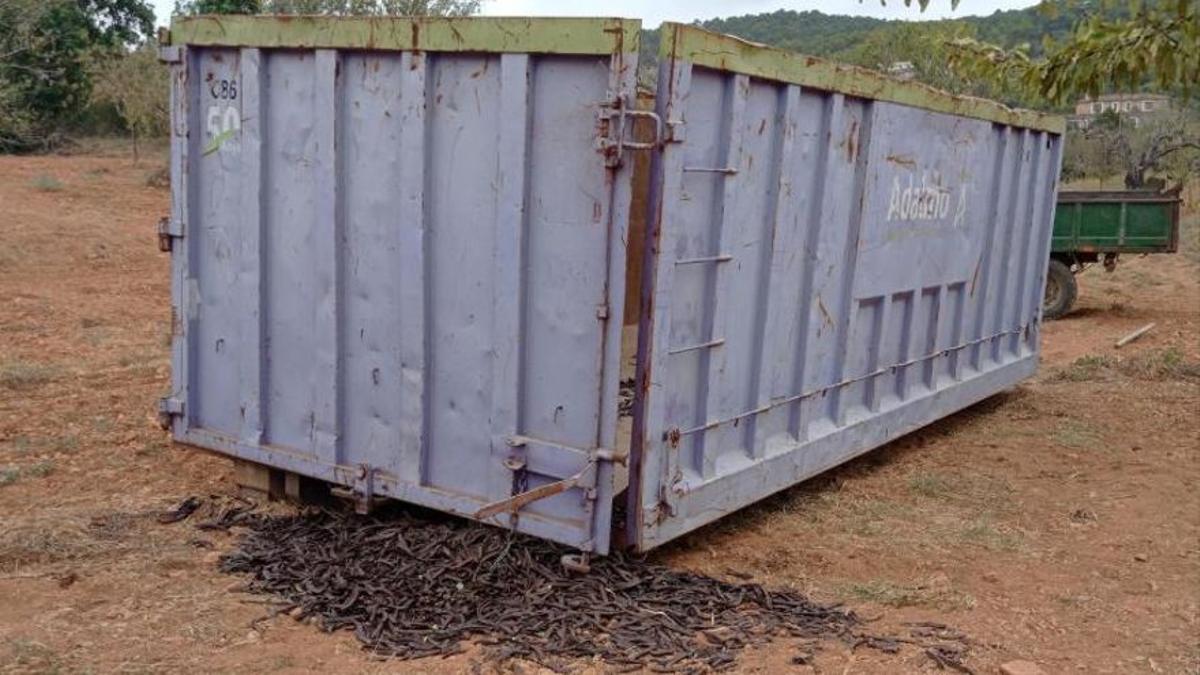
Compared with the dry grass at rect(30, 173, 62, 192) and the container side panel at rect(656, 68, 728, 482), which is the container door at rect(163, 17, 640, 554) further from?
the dry grass at rect(30, 173, 62, 192)

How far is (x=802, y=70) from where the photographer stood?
16.5 feet

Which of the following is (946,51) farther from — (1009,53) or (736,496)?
(736,496)

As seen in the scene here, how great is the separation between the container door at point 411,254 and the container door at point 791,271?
0.25 metres

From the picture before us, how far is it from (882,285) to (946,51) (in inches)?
91.6

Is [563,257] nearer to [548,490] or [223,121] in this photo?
[548,490]

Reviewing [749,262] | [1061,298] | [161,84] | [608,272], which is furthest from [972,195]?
[161,84]

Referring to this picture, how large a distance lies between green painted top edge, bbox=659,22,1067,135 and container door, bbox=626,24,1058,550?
0.04ft

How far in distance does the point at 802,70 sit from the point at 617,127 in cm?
132

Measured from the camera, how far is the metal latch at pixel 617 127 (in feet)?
13.3

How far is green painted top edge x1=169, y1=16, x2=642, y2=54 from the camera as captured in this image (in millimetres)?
4066

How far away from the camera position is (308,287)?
4949mm

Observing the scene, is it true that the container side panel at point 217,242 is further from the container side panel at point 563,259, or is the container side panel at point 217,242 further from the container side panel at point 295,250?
the container side panel at point 563,259

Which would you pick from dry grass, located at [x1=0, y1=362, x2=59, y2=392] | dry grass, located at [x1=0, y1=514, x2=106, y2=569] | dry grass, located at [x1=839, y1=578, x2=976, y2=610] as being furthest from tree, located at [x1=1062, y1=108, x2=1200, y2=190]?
dry grass, located at [x1=0, y1=514, x2=106, y2=569]

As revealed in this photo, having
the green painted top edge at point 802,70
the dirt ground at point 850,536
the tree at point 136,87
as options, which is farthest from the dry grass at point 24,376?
the tree at point 136,87
